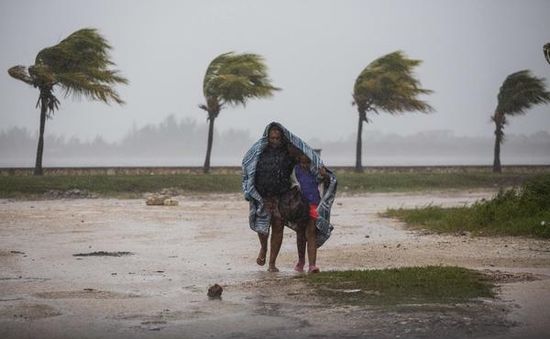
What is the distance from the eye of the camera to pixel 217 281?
33.2 ft

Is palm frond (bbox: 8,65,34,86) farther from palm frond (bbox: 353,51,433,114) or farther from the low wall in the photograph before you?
palm frond (bbox: 353,51,433,114)

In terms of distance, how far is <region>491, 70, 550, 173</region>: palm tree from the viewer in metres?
48.9

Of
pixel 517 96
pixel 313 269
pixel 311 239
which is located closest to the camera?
pixel 313 269

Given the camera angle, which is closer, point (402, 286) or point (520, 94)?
point (402, 286)

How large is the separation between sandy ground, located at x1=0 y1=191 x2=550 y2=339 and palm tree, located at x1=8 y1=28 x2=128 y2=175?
18.0 m

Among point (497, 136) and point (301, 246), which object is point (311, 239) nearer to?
point (301, 246)

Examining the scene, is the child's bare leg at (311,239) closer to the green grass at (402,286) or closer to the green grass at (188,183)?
the green grass at (402,286)

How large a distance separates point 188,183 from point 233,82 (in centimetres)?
825

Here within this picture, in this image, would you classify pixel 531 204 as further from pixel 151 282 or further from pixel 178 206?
pixel 178 206

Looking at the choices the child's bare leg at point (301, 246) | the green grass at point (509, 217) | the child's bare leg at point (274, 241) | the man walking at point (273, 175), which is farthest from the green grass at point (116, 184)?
the child's bare leg at point (301, 246)

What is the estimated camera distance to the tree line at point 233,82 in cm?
3741

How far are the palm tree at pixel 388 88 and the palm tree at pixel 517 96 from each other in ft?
17.2

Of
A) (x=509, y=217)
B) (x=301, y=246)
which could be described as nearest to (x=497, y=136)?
(x=509, y=217)

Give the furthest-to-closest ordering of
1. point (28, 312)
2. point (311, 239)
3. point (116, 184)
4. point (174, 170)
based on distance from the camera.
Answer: point (174, 170) → point (116, 184) → point (311, 239) → point (28, 312)
